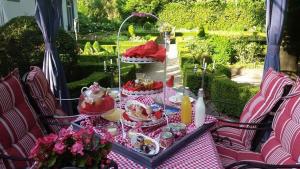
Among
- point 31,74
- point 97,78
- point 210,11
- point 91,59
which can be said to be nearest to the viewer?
point 31,74

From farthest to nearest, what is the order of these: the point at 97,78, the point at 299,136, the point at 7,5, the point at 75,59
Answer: the point at 7,5 < the point at 75,59 < the point at 97,78 < the point at 299,136

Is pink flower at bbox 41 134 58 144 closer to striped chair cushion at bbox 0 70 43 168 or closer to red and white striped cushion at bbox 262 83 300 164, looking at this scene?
striped chair cushion at bbox 0 70 43 168

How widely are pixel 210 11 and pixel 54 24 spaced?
19.7m

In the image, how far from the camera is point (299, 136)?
2230 mm

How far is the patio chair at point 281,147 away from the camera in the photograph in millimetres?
2211

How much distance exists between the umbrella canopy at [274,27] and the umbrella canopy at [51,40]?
10.2 ft

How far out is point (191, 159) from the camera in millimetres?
2004

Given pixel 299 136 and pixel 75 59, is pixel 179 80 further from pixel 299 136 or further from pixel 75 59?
pixel 299 136

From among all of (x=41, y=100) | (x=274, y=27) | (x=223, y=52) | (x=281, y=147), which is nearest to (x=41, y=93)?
(x=41, y=100)

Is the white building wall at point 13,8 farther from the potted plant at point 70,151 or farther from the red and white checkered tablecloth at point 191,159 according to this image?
the potted plant at point 70,151

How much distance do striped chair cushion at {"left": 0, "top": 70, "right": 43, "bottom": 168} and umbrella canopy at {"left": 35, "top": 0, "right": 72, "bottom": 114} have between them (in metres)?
1.43

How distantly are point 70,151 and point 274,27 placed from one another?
363cm

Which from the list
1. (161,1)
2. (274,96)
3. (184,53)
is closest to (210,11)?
(161,1)

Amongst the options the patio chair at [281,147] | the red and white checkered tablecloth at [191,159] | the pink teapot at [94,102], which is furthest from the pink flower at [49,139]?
the patio chair at [281,147]
